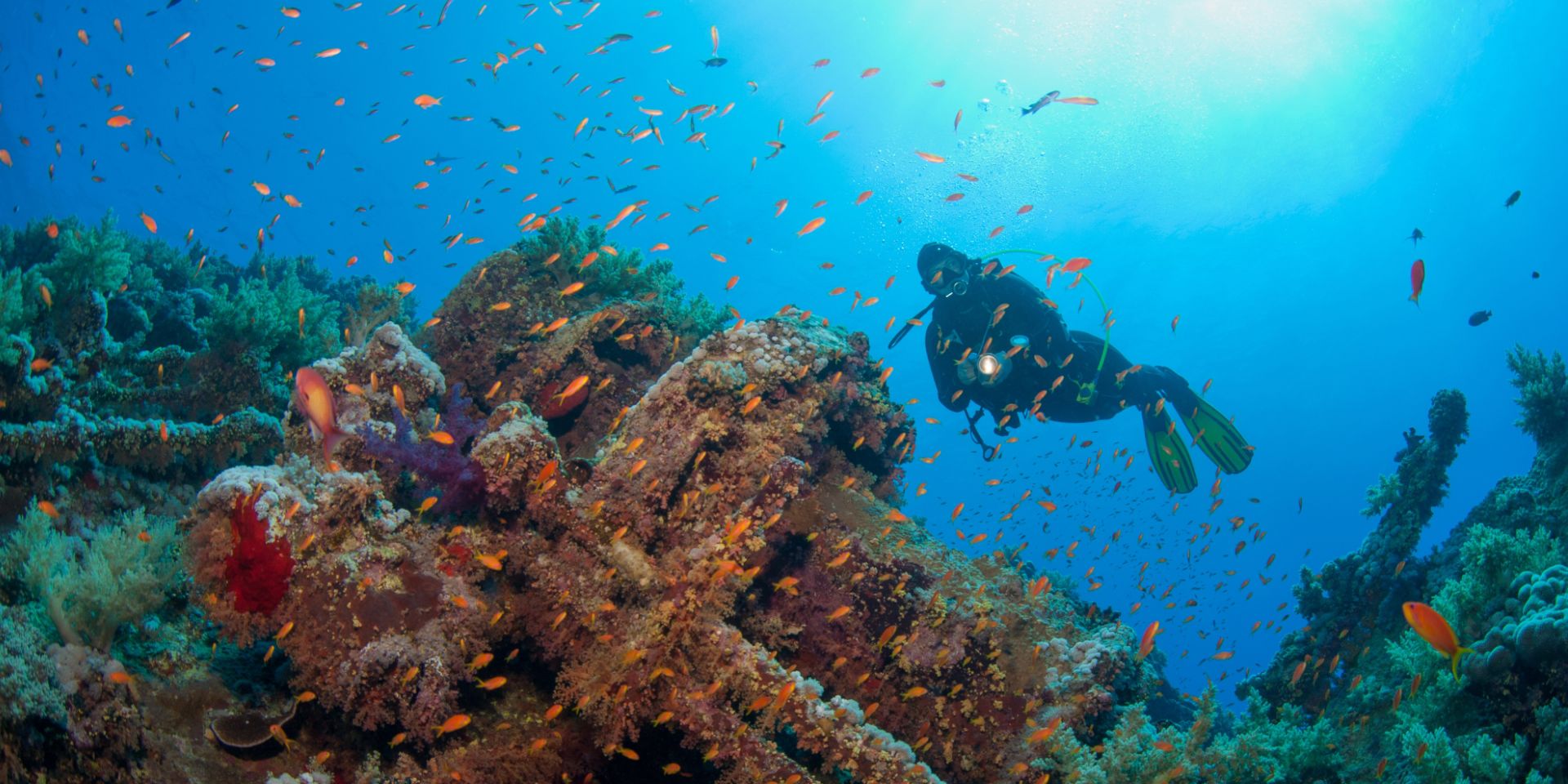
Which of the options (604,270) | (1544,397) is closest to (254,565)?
(604,270)

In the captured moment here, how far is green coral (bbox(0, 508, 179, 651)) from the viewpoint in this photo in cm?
373

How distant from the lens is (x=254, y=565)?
11.8 feet

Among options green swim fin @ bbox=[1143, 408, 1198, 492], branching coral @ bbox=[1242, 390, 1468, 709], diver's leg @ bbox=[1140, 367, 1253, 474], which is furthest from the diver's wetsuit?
branching coral @ bbox=[1242, 390, 1468, 709]

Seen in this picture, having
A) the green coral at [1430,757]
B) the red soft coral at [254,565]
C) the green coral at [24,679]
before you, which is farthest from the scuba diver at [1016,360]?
the green coral at [24,679]

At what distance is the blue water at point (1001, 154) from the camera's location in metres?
48.9

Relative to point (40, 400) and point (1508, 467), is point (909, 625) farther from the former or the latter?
point (1508, 467)

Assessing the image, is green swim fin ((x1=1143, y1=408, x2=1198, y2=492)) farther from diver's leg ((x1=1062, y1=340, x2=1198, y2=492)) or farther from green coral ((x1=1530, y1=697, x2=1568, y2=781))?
green coral ((x1=1530, y1=697, x2=1568, y2=781))

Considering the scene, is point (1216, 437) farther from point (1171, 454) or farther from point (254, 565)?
point (254, 565)

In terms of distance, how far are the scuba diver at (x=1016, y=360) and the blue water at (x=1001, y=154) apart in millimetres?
28435

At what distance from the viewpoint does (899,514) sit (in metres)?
6.30

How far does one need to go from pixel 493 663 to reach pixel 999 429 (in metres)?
7.67

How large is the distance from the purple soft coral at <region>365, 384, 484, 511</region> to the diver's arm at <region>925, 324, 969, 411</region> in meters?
7.60

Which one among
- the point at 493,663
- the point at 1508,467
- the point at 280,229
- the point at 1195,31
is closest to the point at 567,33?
the point at 280,229

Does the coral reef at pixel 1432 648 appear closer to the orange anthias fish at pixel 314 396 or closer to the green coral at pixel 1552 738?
the green coral at pixel 1552 738
